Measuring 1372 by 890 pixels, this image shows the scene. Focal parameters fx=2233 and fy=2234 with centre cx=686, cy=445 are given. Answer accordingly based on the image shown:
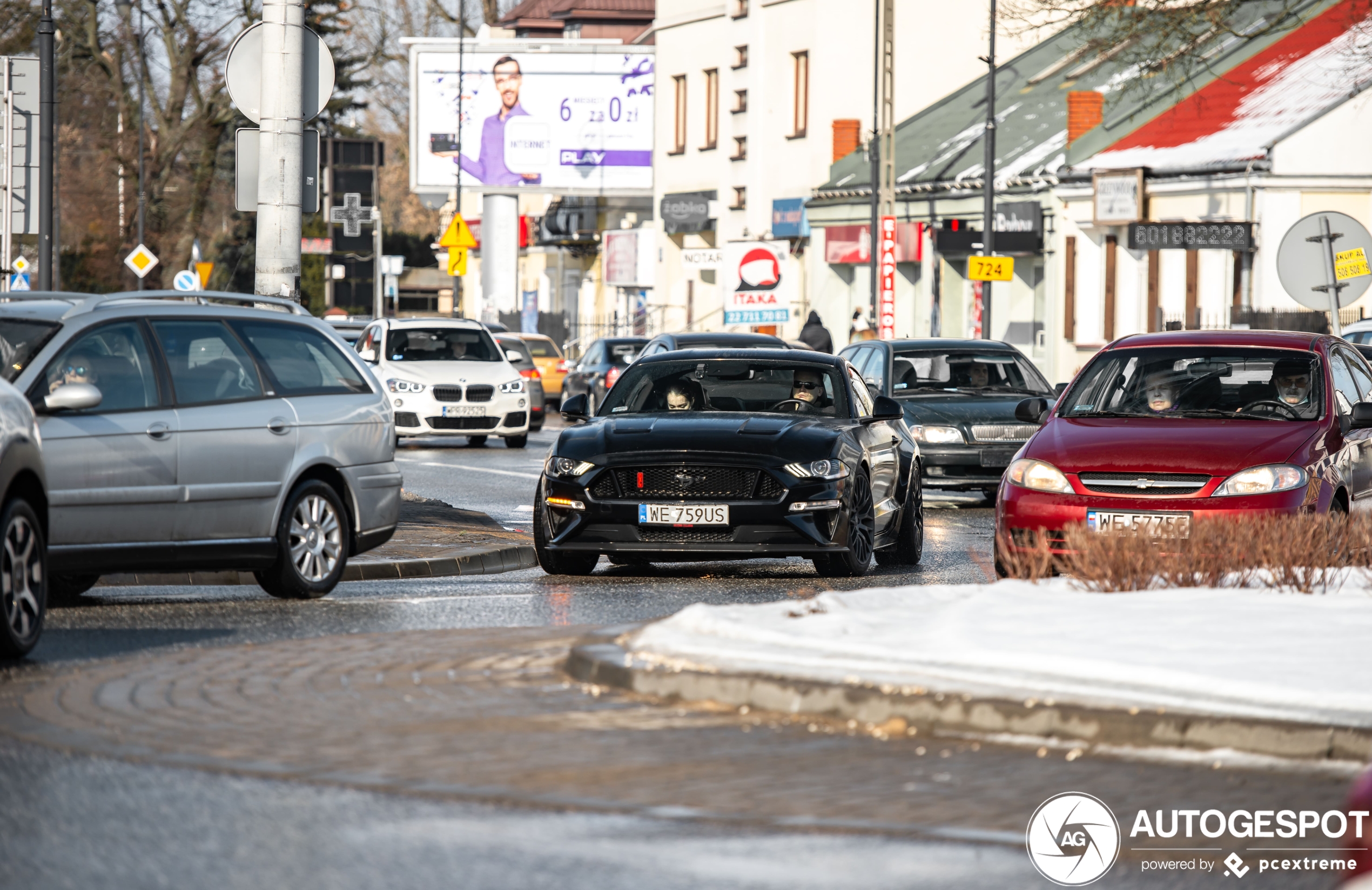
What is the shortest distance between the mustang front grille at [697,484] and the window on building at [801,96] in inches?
1735

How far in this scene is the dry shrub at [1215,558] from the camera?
10.1 meters

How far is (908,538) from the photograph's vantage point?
1514 centimetres

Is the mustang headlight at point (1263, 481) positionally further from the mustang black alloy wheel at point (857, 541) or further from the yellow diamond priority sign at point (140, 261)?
the yellow diamond priority sign at point (140, 261)

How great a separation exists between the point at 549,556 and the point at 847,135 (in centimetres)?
4223

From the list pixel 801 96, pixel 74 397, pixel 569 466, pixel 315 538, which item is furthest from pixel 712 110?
pixel 74 397

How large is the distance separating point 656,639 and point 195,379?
4024mm

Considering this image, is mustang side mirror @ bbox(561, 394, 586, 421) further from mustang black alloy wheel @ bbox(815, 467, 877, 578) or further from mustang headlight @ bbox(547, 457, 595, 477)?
mustang black alloy wheel @ bbox(815, 467, 877, 578)

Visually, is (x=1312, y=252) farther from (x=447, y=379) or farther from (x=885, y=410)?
(x=447, y=379)

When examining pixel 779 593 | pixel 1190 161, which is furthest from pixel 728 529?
pixel 1190 161

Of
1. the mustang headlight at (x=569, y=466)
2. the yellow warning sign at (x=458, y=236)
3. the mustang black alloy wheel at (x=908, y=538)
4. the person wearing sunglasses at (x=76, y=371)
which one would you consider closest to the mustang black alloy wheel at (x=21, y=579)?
the person wearing sunglasses at (x=76, y=371)

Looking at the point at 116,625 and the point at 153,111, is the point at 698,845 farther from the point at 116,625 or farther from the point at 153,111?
the point at 153,111

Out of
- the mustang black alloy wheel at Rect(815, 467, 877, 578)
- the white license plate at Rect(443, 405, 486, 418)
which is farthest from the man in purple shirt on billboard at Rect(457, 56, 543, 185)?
the mustang black alloy wheel at Rect(815, 467, 877, 578)

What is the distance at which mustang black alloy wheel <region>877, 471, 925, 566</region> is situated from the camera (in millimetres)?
15094

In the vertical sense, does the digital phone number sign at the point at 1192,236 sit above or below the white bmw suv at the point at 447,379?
above
